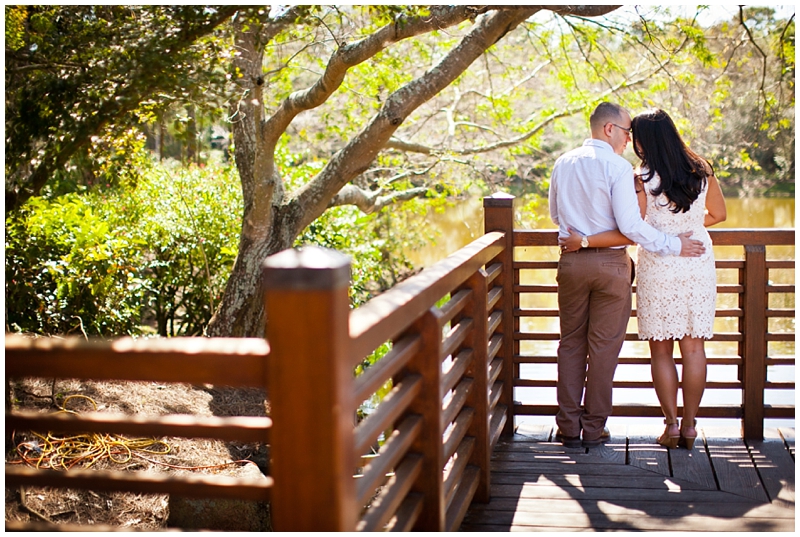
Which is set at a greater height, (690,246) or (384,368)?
(690,246)

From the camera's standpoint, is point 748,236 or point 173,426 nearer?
point 173,426

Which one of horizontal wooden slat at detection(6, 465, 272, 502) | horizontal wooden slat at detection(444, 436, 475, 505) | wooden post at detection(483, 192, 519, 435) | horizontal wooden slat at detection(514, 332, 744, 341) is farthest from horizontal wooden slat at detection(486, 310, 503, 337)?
horizontal wooden slat at detection(6, 465, 272, 502)

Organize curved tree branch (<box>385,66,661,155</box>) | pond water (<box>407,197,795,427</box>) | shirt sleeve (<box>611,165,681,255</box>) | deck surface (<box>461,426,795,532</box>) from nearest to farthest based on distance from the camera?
deck surface (<box>461,426,795,532</box>) < shirt sleeve (<box>611,165,681,255</box>) < pond water (<box>407,197,795,427</box>) < curved tree branch (<box>385,66,661,155</box>)

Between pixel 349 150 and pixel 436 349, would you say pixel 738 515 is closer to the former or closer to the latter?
pixel 436 349

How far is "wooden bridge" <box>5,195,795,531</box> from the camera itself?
5.04 feet

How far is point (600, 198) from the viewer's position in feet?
12.8

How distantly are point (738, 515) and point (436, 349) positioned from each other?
5.45 feet

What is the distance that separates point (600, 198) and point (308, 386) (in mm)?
2702

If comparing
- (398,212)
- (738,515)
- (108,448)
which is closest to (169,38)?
(108,448)

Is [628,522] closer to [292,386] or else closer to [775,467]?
[775,467]

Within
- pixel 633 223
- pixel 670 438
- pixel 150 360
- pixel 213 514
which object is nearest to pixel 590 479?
pixel 670 438

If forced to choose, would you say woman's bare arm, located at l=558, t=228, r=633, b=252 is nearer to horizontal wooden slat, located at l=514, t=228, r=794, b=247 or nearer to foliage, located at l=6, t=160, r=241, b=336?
horizontal wooden slat, located at l=514, t=228, r=794, b=247

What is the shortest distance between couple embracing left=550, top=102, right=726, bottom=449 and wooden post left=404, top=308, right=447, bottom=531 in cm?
170

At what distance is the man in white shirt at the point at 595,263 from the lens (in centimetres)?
383
